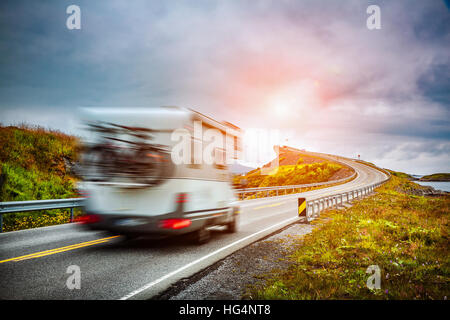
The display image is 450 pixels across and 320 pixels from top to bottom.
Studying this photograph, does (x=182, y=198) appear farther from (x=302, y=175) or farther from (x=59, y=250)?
(x=302, y=175)

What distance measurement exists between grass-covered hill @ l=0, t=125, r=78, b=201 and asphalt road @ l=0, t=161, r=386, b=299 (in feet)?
14.4

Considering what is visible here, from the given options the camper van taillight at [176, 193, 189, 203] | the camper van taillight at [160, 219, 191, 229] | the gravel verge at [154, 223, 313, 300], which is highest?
the camper van taillight at [176, 193, 189, 203]

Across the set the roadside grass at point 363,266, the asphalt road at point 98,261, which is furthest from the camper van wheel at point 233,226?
the roadside grass at point 363,266

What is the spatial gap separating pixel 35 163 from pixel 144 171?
11.6 m

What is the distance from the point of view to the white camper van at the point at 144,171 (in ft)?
18.7

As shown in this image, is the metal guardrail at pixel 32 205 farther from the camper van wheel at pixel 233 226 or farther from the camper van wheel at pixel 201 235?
the camper van wheel at pixel 233 226

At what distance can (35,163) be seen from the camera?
14.0 metres

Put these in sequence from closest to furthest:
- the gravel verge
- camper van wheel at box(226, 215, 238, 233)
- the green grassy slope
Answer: the gravel verge → camper van wheel at box(226, 215, 238, 233) → the green grassy slope

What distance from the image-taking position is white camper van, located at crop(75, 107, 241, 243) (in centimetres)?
571

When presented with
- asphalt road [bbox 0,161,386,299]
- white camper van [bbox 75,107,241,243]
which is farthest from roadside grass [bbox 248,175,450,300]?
white camper van [bbox 75,107,241,243]

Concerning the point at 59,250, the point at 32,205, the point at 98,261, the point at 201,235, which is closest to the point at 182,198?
the point at 201,235

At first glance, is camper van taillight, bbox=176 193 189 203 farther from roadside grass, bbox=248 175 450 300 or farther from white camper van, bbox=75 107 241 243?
roadside grass, bbox=248 175 450 300

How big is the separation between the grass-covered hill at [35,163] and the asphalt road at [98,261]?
439 cm
